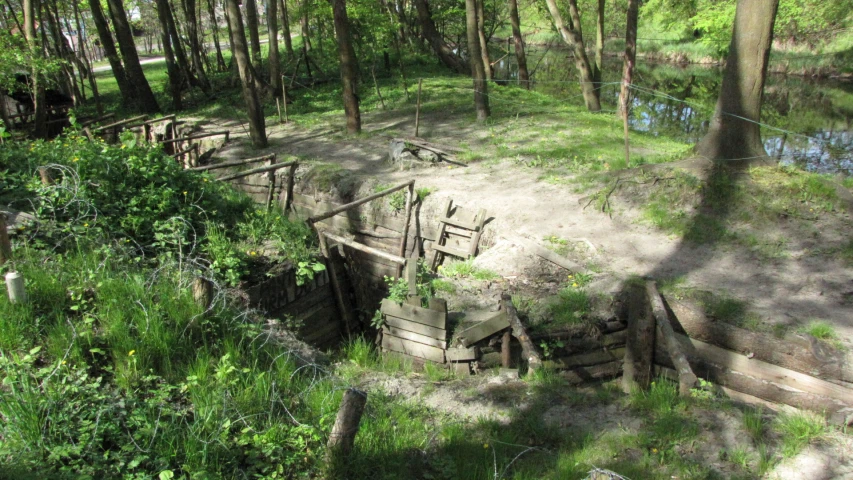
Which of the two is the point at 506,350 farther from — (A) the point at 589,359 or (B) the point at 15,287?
(B) the point at 15,287

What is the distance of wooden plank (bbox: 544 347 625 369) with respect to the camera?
6488 millimetres

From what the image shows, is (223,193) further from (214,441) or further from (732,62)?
(732,62)

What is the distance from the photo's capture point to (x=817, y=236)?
806cm

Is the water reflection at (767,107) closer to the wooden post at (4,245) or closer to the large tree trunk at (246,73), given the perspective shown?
the large tree trunk at (246,73)

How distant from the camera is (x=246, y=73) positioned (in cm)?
1377

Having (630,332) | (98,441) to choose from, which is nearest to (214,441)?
(98,441)

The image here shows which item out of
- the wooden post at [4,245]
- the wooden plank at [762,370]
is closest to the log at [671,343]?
the wooden plank at [762,370]

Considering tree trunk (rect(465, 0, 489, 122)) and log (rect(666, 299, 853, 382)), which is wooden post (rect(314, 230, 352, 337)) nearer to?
log (rect(666, 299, 853, 382))

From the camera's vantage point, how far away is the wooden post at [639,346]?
6336mm

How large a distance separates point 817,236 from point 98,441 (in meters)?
8.98

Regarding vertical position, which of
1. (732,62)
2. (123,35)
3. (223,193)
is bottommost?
(223,193)

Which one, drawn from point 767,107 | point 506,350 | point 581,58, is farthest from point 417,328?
point 767,107

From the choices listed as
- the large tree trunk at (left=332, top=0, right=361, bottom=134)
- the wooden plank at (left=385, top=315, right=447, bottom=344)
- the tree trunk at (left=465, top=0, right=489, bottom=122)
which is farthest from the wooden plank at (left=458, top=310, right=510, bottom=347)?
the tree trunk at (left=465, top=0, right=489, bottom=122)

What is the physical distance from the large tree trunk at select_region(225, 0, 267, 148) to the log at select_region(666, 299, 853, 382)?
1134 centimetres
